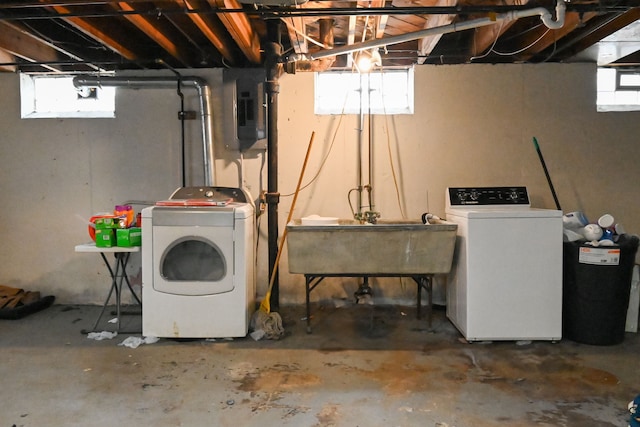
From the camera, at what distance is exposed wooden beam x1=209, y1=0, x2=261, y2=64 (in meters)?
2.76

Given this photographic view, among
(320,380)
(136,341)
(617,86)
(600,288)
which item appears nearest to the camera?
(320,380)

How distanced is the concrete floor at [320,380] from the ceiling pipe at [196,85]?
1543 mm

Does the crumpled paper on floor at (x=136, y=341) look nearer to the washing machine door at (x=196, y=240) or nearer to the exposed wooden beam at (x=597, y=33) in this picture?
the washing machine door at (x=196, y=240)

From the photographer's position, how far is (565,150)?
3801 mm

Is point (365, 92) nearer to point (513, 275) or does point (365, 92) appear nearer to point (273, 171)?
point (273, 171)

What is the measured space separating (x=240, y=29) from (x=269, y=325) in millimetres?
2163

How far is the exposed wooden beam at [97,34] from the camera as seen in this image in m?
2.85

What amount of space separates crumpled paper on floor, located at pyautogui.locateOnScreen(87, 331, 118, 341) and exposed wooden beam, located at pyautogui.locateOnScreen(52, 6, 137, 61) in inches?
86.4

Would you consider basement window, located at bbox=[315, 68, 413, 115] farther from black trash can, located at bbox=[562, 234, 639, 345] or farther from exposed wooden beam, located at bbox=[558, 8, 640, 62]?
black trash can, located at bbox=[562, 234, 639, 345]

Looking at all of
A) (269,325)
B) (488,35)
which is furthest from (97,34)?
(488,35)

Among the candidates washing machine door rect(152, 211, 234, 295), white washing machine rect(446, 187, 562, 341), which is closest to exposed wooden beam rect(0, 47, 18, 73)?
washing machine door rect(152, 211, 234, 295)

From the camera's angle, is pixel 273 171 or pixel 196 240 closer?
pixel 196 240

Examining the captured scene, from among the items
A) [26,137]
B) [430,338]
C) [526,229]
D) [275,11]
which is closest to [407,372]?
[430,338]

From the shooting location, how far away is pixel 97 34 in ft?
10.3
